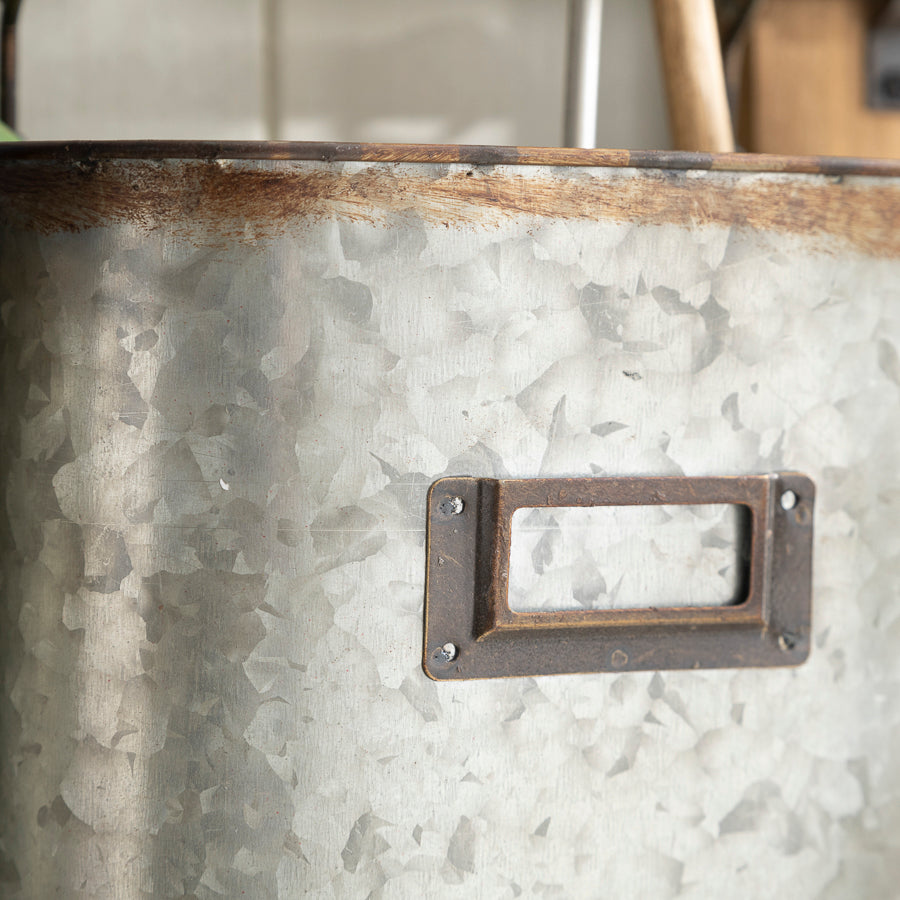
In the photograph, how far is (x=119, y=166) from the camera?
37 cm

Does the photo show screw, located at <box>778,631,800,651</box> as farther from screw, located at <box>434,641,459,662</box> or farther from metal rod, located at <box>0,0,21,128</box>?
metal rod, located at <box>0,0,21,128</box>

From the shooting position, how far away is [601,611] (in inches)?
15.9

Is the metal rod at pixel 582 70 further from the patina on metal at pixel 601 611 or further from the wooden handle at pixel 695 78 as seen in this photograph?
the patina on metal at pixel 601 611

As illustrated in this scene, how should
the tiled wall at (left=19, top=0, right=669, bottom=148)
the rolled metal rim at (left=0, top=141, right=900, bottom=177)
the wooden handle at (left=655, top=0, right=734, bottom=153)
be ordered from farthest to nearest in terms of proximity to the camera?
the tiled wall at (left=19, top=0, right=669, bottom=148) → the wooden handle at (left=655, top=0, right=734, bottom=153) → the rolled metal rim at (left=0, top=141, right=900, bottom=177)

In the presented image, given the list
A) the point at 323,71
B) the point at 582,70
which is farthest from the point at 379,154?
the point at 323,71

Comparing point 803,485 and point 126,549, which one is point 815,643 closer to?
point 803,485

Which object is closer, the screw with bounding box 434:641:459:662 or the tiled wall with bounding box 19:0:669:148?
the screw with bounding box 434:641:459:662

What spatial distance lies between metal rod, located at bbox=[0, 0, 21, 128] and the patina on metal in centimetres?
40

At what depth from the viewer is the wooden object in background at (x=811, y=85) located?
2.36 ft

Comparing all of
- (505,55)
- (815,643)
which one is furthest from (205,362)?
(505,55)

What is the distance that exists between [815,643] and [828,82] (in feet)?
1.69

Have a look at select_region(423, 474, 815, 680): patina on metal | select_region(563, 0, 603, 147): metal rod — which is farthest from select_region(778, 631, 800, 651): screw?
select_region(563, 0, 603, 147): metal rod

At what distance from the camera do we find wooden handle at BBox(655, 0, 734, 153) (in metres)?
0.48

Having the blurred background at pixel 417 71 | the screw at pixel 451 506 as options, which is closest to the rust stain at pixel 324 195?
the screw at pixel 451 506
